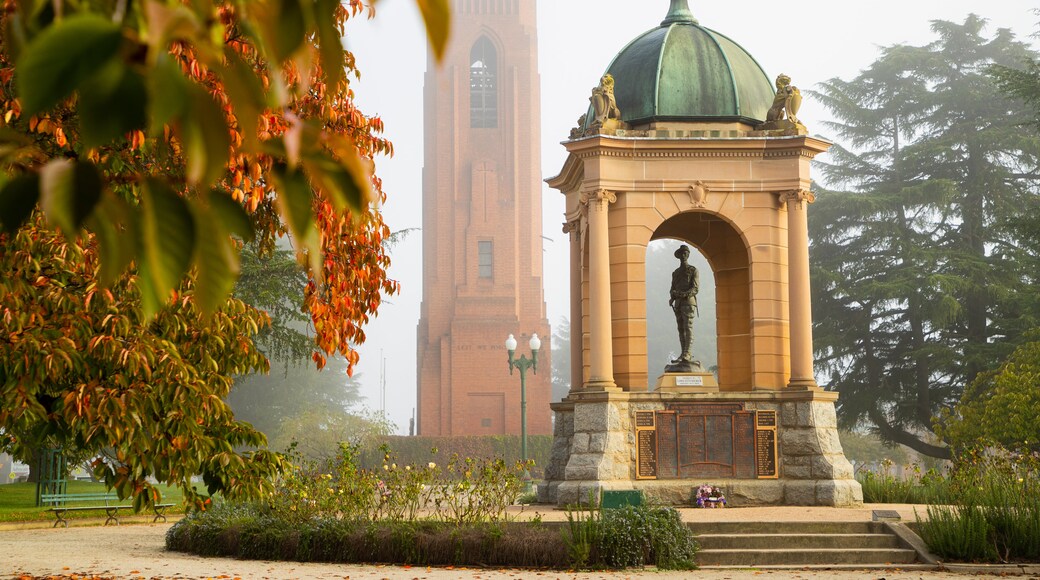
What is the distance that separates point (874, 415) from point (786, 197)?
24.2 meters

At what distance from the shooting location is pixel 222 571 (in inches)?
516

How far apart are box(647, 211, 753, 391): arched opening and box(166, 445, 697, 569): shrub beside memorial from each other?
765 centimetres

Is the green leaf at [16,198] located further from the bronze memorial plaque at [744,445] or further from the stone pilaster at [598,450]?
the bronze memorial plaque at [744,445]

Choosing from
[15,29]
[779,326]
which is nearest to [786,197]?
[779,326]

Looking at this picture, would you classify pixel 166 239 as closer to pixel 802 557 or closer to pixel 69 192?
pixel 69 192

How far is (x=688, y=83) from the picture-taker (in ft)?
68.3

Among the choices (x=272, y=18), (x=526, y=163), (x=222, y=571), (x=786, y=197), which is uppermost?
(x=526, y=163)

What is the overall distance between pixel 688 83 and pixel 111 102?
66.3 feet

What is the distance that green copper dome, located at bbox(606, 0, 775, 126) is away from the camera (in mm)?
20734

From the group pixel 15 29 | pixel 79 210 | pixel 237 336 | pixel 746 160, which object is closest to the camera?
pixel 79 210

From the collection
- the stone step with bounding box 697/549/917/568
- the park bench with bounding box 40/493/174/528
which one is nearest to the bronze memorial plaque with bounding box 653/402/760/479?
the stone step with bounding box 697/549/917/568

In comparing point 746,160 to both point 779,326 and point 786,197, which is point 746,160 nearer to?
point 786,197

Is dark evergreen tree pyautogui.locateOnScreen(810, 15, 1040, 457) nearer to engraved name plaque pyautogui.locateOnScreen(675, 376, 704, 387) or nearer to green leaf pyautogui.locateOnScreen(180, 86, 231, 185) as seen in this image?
engraved name plaque pyautogui.locateOnScreen(675, 376, 704, 387)

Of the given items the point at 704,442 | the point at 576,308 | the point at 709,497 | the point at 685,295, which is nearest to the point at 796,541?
the point at 709,497
